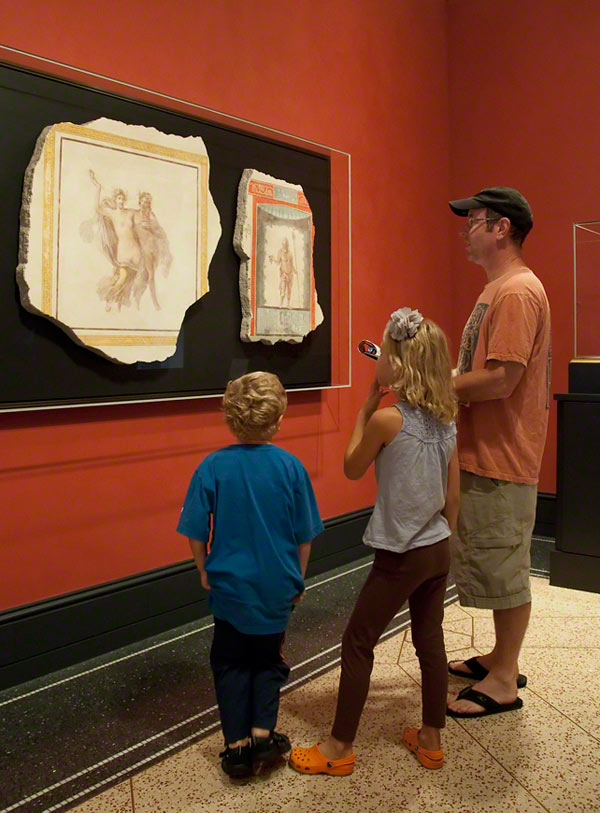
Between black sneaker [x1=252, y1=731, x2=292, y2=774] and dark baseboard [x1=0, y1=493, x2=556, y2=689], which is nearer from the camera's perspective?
black sneaker [x1=252, y1=731, x2=292, y2=774]

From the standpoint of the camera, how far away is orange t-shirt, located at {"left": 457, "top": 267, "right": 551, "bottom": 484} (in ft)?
7.09

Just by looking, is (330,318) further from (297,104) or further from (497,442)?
(497,442)

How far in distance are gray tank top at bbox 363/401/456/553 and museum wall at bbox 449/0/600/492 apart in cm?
279

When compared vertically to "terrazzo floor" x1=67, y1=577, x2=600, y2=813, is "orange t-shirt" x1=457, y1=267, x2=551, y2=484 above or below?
above

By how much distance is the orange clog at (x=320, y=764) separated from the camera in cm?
192

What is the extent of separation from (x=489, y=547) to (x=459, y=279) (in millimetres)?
2900

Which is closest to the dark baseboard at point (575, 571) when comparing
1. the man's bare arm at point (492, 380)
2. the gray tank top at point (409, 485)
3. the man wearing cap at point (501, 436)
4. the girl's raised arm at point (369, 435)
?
the man wearing cap at point (501, 436)

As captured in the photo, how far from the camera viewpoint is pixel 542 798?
6.00 feet

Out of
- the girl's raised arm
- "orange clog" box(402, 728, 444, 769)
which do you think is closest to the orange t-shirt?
the girl's raised arm

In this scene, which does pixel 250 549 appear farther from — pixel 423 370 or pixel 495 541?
pixel 495 541

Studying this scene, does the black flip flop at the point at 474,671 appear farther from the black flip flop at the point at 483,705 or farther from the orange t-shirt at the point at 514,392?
the orange t-shirt at the point at 514,392

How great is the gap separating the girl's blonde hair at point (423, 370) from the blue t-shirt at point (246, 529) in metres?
0.38

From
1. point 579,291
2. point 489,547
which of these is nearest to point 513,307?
point 489,547

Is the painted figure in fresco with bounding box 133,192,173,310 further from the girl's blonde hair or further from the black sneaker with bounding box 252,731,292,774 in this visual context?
the black sneaker with bounding box 252,731,292,774
